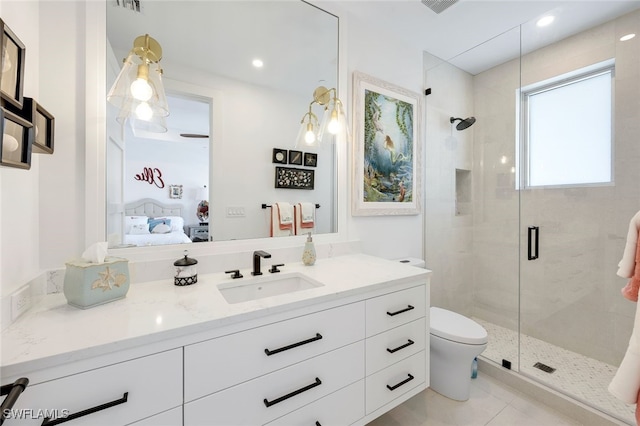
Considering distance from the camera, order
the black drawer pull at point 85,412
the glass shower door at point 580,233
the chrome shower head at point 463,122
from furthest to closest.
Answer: the chrome shower head at point 463,122
the glass shower door at point 580,233
the black drawer pull at point 85,412

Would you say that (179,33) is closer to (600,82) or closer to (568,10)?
(568,10)

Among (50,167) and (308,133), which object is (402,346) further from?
(50,167)

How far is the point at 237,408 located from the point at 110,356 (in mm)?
435

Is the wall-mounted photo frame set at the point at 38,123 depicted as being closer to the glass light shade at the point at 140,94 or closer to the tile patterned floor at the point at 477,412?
the glass light shade at the point at 140,94

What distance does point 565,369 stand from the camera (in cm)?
199

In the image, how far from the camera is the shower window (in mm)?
2043

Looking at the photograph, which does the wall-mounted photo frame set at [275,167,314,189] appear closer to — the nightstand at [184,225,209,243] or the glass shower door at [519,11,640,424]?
the nightstand at [184,225,209,243]

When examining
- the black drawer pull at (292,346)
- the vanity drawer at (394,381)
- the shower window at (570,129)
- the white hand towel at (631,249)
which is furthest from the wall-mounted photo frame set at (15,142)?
the shower window at (570,129)

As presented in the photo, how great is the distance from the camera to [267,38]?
162 centimetres

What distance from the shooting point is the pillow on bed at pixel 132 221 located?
124cm

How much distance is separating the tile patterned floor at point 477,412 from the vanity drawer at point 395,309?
683mm

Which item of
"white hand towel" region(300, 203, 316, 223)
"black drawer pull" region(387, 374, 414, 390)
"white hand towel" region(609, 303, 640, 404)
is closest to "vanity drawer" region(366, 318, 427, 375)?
"black drawer pull" region(387, 374, 414, 390)

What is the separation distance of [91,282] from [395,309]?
1.28 m

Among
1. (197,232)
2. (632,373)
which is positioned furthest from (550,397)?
(197,232)
